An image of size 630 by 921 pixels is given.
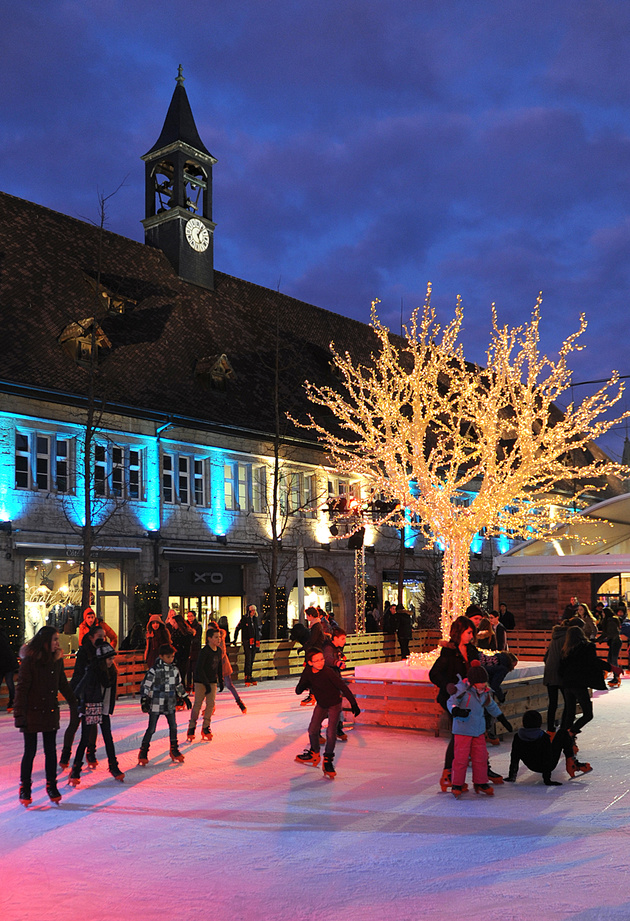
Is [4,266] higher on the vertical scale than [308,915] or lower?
higher

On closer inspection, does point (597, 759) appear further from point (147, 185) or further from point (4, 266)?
point (147, 185)

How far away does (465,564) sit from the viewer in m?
16.6

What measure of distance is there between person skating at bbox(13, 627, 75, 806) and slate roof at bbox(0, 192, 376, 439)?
53.2ft

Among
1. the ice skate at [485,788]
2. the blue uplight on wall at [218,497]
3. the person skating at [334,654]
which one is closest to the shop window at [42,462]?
the blue uplight on wall at [218,497]

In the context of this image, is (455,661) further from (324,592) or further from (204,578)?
(324,592)

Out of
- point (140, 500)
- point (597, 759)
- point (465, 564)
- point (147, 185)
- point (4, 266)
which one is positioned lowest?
point (597, 759)

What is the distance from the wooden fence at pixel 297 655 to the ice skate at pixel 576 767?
11856 millimetres

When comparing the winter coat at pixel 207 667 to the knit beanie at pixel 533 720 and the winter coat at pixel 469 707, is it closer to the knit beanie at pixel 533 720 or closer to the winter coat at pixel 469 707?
the winter coat at pixel 469 707

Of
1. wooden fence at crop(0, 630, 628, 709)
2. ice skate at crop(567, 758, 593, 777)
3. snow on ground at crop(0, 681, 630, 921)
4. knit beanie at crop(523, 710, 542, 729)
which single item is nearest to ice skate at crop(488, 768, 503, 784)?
snow on ground at crop(0, 681, 630, 921)

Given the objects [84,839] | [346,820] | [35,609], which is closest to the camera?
[84,839]

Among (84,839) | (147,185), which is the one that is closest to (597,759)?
(84,839)

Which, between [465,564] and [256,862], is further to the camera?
[465,564]

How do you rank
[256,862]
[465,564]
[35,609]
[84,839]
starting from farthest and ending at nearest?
[35,609], [465,564], [84,839], [256,862]

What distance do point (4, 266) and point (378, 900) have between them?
85.0 feet
